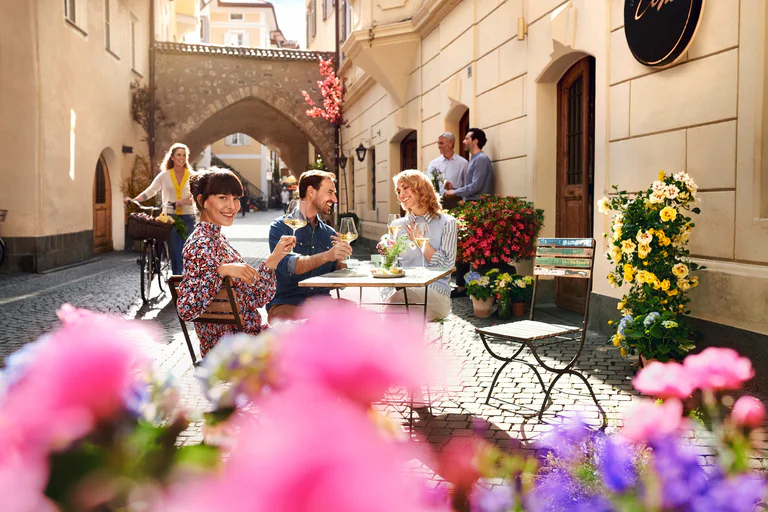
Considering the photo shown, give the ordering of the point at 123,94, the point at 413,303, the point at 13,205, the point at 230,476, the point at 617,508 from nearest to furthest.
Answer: the point at 230,476 < the point at 617,508 < the point at 413,303 < the point at 13,205 < the point at 123,94

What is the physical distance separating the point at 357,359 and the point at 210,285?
10.7ft

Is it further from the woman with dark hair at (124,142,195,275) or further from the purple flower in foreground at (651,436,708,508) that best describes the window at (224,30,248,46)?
the purple flower in foreground at (651,436,708,508)

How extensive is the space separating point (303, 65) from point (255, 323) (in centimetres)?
2104

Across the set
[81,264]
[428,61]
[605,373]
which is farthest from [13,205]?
[605,373]

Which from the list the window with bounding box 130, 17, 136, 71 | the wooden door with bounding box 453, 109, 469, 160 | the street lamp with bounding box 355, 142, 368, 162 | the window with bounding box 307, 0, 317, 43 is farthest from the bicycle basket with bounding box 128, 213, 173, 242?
the window with bounding box 307, 0, 317, 43

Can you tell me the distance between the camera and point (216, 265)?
362cm

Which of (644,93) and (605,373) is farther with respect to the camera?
(644,93)

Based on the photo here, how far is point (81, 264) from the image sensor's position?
1416 centimetres

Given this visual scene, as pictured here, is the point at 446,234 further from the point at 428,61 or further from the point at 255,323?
the point at 428,61

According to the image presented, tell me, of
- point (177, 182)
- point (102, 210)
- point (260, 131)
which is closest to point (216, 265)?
point (177, 182)

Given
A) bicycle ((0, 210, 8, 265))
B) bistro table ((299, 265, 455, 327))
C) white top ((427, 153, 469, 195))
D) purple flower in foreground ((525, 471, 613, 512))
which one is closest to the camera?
purple flower in foreground ((525, 471, 613, 512))

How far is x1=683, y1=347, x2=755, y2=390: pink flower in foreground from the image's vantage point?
2.74 ft

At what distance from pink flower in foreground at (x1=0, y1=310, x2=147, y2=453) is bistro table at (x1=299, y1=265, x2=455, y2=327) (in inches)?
138

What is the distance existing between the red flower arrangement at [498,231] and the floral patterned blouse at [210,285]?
14.7 feet
